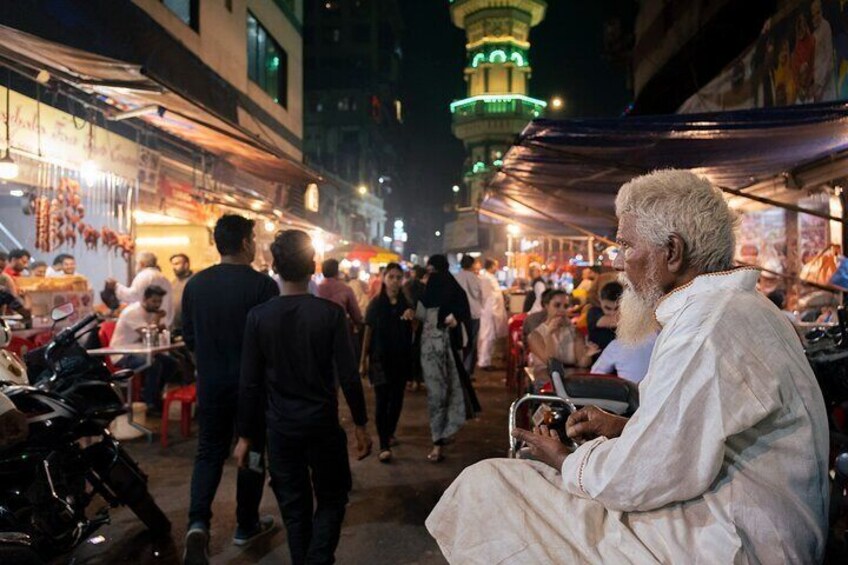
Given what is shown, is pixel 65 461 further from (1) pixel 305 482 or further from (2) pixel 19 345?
(2) pixel 19 345

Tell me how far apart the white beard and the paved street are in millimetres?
2653

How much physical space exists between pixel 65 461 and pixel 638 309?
3.77 metres

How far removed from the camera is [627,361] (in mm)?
4711

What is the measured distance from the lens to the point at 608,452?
1748 millimetres

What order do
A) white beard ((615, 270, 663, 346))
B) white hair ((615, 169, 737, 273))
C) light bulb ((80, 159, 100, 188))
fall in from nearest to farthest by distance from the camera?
white hair ((615, 169, 737, 273))
white beard ((615, 270, 663, 346))
light bulb ((80, 159, 100, 188))

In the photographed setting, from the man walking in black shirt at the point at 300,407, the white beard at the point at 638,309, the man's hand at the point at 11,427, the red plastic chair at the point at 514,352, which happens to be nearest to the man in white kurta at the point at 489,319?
the red plastic chair at the point at 514,352

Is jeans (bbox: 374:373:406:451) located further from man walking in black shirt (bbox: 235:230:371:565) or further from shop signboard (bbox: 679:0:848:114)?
shop signboard (bbox: 679:0:848:114)

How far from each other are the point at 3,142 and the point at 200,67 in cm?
600

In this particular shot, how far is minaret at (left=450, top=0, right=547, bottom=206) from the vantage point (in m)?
54.3

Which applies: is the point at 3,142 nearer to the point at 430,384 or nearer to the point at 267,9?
the point at 430,384

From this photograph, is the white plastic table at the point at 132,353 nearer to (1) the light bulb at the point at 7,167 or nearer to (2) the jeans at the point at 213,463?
(1) the light bulb at the point at 7,167

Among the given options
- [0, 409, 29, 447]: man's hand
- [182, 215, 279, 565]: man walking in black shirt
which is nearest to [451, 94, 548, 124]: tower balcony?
[182, 215, 279, 565]: man walking in black shirt

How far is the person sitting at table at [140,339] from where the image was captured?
25.0 feet

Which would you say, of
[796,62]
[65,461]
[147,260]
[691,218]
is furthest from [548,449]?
[796,62]
